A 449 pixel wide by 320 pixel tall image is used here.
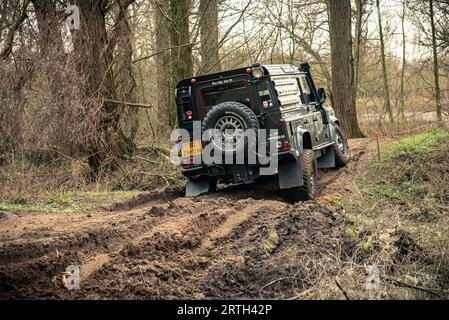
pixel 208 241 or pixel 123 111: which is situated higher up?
pixel 123 111

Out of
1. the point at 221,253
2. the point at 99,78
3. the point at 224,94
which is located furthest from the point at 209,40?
the point at 221,253

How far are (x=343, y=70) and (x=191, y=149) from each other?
9111mm

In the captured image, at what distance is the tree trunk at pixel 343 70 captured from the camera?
19.0 m

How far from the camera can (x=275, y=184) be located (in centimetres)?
1228

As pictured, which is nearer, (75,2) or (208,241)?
(208,241)

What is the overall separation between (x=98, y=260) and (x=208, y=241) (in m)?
1.54

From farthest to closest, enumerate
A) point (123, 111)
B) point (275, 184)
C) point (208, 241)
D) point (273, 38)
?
point (273, 38), point (123, 111), point (275, 184), point (208, 241)

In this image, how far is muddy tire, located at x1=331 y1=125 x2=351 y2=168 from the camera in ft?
45.4

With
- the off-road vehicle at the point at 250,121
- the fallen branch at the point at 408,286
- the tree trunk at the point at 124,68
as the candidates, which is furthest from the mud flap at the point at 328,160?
the fallen branch at the point at 408,286

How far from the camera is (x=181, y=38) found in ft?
55.3
